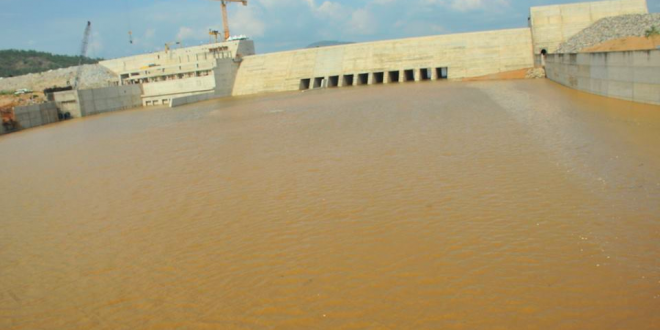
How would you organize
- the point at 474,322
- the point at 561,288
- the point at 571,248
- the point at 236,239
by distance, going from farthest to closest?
the point at 236,239 < the point at 571,248 < the point at 561,288 < the point at 474,322

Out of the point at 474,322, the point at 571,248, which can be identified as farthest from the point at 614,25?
the point at 474,322

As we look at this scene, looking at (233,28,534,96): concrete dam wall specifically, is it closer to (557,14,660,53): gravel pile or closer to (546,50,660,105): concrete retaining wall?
(557,14,660,53): gravel pile

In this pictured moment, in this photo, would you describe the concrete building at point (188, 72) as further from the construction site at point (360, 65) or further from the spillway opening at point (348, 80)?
the spillway opening at point (348, 80)

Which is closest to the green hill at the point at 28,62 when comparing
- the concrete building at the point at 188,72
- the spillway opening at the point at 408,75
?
the concrete building at the point at 188,72

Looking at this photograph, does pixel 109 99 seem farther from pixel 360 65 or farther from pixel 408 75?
pixel 408 75

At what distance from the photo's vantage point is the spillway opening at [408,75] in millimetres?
45037

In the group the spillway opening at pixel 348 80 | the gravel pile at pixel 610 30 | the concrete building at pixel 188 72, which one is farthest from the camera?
the concrete building at pixel 188 72

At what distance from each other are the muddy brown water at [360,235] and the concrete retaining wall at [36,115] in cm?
2473

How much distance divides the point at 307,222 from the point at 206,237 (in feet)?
5.47

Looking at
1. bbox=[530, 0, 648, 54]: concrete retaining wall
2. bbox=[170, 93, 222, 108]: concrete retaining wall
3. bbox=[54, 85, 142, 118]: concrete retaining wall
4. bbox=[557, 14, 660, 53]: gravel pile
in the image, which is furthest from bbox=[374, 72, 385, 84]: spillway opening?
bbox=[54, 85, 142, 118]: concrete retaining wall

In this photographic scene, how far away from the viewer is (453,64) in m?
41.4

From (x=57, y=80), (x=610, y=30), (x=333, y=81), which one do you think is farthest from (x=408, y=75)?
(x=57, y=80)

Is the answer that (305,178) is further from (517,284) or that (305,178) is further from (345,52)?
(345,52)

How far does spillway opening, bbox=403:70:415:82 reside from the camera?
4504 centimetres
